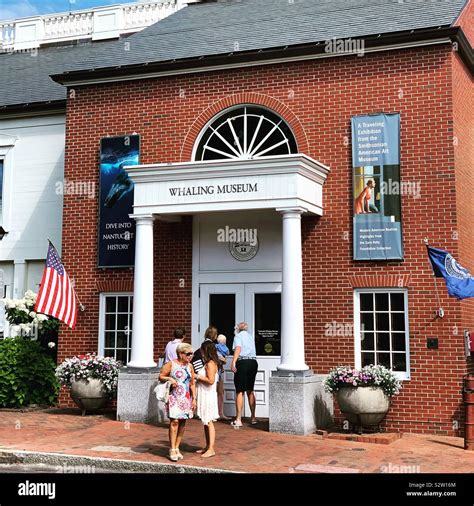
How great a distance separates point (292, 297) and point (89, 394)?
438 centimetres

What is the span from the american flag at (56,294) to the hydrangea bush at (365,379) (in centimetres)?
516

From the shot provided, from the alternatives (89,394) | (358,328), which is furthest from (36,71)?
(358,328)

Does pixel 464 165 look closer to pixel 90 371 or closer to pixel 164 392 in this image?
pixel 164 392

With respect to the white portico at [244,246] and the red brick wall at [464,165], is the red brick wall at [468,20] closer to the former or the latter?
the red brick wall at [464,165]

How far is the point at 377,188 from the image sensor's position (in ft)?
42.9

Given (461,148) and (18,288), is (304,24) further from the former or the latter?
(18,288)

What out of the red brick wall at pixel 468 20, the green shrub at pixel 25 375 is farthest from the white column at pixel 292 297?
the green shrub at pixel 25 375

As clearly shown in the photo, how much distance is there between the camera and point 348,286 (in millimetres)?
→ 13109

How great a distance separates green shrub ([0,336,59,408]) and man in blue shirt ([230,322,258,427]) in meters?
4.61

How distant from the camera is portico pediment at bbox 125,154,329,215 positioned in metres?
12.5

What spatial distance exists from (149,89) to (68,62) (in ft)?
A: 21.4

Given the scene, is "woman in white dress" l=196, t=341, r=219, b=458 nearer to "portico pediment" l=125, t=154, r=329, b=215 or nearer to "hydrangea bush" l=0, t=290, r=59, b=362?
"portico pediment" l=125, t=154, r=329, b=215

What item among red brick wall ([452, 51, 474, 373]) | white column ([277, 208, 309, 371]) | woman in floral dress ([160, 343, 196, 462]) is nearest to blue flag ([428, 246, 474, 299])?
red brick wall ([452, 51, 474, 373])

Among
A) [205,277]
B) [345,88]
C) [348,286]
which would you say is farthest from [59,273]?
[345,88]
